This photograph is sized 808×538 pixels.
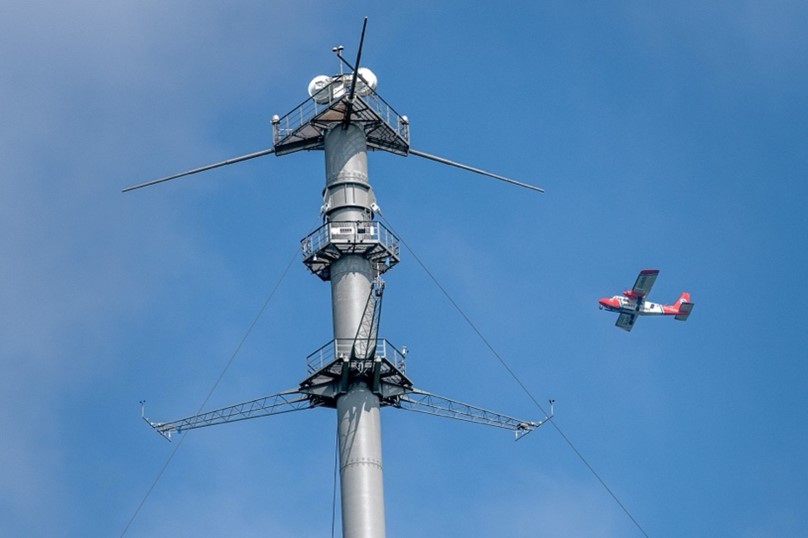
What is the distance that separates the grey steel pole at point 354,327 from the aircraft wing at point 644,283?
103 m

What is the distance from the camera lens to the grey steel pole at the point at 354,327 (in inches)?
3177

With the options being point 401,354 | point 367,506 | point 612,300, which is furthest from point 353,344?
point 612,300

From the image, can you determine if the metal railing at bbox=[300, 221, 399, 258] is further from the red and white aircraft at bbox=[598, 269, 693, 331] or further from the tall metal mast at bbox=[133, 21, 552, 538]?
Result: the red and white aircraft at bbox=[598, 269, 693, 331]

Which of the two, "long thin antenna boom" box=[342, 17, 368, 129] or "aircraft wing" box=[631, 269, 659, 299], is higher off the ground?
"aircraft wing" box=[631, 269, 659, 299]

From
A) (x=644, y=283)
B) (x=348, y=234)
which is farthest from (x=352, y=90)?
(x=644, y=283)

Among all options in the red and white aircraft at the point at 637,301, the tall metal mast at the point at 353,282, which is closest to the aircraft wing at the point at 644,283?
the red and white aircraft at the point at 637,301

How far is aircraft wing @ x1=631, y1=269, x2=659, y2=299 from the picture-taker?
191000 mm

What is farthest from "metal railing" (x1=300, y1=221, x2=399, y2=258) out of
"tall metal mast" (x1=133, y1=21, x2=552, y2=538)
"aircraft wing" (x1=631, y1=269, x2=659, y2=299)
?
"aircraft wing" (x1=631, y1=269, x2=659, y2=299)

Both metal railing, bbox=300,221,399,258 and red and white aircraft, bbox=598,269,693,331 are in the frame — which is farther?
red and white aircraft, bbox=598,269,693,331

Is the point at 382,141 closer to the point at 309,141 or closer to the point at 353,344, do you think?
the point at 309,141

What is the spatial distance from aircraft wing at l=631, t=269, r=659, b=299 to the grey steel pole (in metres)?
103

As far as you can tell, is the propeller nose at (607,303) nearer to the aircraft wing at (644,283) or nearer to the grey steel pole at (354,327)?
the aircraft wing at (644,283)

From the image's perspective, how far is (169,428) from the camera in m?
86.6

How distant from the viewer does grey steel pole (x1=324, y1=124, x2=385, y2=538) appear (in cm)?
8069
